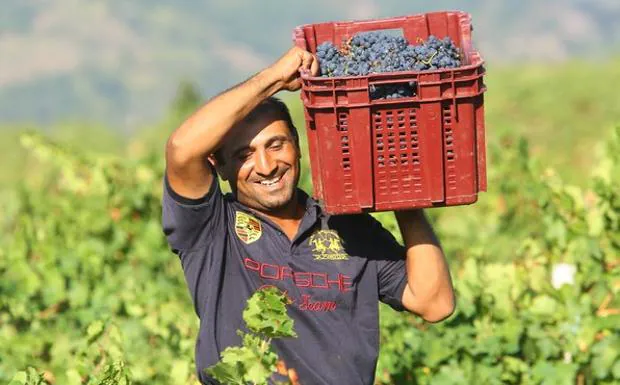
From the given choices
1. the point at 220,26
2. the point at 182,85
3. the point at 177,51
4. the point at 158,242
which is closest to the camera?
the point at 158,242

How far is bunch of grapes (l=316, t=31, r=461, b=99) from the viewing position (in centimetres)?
391

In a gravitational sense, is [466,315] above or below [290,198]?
below

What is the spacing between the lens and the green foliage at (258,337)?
3430mm

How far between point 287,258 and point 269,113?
1.39ft

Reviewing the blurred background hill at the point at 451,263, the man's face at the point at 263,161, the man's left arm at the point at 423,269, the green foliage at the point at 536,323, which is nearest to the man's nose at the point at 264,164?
the man's face at the point at 263,161

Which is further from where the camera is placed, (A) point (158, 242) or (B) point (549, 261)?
(A) point (158, 242)

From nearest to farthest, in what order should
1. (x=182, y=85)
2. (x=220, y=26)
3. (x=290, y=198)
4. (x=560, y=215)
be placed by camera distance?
1. (x=290, y=198)
2. (x=560, y=215)
3. (x=182, y=85)
4. (x=220, y=26)

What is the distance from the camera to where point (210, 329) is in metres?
4.16

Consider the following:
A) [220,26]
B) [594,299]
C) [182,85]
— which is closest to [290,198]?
[594,299]

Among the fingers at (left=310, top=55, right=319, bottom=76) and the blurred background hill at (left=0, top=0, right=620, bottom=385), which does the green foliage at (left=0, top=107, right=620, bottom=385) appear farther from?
the fingers at (left=310, top=55, right=319, bottom=76)

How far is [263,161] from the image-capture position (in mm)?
4102

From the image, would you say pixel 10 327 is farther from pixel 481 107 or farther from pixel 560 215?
pixel 481 107

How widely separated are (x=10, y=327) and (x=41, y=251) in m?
0.60

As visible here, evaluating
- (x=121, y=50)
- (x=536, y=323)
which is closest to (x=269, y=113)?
(x=536, y=323)
